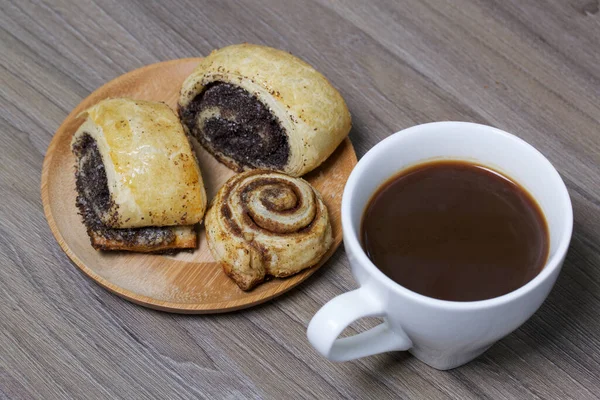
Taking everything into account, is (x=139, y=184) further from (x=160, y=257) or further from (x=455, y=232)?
(x=455, y=232)

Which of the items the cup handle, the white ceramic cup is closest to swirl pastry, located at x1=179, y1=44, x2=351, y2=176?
the white ceramic cup

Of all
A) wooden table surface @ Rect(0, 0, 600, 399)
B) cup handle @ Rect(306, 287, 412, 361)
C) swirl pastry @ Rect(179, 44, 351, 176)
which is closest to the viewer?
cup handle @ Rect(306, 287, 412, 361)

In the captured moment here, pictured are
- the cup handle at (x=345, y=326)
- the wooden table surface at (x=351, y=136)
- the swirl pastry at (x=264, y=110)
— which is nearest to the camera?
the cup handle at (x=345, y=326)

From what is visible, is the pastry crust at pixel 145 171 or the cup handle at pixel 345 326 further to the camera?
the pastry crust at pixel 145 171

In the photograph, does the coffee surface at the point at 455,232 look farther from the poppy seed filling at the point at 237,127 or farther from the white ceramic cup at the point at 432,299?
the poppy seed filling at the point at 237,127

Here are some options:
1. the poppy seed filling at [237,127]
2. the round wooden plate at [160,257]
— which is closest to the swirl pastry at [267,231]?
the round wooden plate at [160,257]

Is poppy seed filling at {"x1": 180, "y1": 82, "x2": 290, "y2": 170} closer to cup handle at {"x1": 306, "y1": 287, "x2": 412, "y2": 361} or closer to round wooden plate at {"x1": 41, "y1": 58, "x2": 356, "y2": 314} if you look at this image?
round wooden plate at {"x1": 41, "y1": 58, "x2": 356, "y2": 314}
